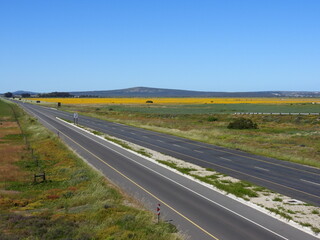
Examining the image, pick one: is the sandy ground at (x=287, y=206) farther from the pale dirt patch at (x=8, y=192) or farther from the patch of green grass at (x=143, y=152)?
the pale dirt patch at (x=8, y=192)

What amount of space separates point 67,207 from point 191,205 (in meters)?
7.24

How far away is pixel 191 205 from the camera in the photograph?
21.3 meters

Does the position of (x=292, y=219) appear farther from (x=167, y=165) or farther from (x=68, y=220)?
(x=167, y=165)

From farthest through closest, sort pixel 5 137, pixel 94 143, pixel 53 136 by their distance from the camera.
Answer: pixel 5 137 < pixel 53 136 < pixel 94 143

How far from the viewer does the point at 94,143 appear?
4959 cm

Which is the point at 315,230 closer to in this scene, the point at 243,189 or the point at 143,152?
the point at 243,189

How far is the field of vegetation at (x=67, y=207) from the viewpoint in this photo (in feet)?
53.9

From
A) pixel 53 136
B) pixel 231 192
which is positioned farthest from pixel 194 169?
pixel 53 136

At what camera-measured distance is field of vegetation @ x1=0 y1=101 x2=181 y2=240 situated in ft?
53.9

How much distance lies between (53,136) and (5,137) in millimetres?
10186

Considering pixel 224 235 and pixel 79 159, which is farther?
pixel 79 159

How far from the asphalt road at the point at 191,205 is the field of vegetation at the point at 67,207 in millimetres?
1229

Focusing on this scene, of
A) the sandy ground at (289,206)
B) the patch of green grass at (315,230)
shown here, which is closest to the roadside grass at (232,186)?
the sandy ground at (289,206)

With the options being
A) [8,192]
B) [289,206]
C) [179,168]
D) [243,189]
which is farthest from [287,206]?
[8,192]
